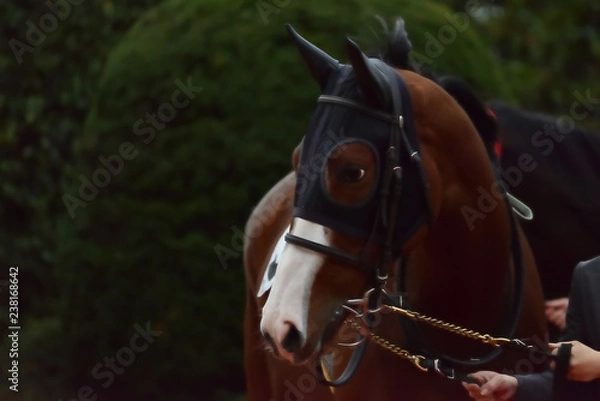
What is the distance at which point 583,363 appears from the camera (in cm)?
310

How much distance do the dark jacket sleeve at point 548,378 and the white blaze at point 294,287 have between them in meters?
0.57

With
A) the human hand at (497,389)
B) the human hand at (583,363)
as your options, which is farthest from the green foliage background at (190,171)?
the human hand at (583,363)

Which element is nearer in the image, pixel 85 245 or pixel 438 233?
pixel 438 233

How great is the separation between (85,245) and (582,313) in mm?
3501

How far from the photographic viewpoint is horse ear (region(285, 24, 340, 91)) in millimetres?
3635

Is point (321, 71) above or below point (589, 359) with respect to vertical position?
above

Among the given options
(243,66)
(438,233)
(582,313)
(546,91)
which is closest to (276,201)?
(243,66)

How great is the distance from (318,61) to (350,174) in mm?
414

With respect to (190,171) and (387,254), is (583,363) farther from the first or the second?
(190,171)

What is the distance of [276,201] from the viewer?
16.8 feet

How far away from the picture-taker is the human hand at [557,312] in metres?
4.45

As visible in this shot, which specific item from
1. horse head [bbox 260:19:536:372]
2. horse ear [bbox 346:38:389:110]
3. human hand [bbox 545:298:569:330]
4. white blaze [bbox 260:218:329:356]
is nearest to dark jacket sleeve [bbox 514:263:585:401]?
horse head [bbox 260:19:536:372]

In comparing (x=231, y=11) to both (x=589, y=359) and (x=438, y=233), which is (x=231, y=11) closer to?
(x=438, y=233)

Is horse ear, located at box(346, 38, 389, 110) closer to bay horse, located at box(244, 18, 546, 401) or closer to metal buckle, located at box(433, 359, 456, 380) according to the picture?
bay horse, located at box(244, 18, 546, 401)
